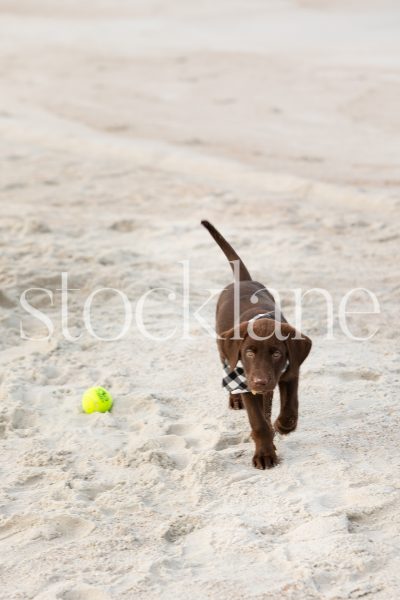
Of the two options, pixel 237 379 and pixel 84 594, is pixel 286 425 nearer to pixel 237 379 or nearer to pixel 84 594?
pixel 237 379

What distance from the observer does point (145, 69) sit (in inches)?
628

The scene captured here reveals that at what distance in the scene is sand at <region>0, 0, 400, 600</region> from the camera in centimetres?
Result: 423

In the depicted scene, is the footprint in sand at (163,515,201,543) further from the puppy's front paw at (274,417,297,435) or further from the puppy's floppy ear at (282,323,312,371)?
the puppy's floppy ear at (282,323,312,371)

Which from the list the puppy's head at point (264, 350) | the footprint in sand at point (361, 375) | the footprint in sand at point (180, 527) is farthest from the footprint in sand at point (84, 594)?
the footprint in sand at point (361, 375)

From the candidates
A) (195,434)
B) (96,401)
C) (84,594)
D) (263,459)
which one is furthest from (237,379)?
(84,594)

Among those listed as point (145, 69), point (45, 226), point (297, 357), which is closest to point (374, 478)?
point (297, 357)

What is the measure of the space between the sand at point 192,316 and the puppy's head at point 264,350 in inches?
20.8

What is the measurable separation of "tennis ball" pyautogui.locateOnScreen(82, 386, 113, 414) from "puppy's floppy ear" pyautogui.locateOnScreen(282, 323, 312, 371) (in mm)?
1361

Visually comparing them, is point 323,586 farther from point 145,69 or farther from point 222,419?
point 145,69

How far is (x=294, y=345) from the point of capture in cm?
478

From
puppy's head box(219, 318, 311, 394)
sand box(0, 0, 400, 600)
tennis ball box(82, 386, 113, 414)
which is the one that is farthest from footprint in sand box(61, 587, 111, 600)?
tennis ball box(82, 386, 113, 414)

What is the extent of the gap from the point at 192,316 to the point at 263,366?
99.3 inches

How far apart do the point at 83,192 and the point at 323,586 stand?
22.7 ft

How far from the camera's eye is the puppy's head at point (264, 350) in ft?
15.2
